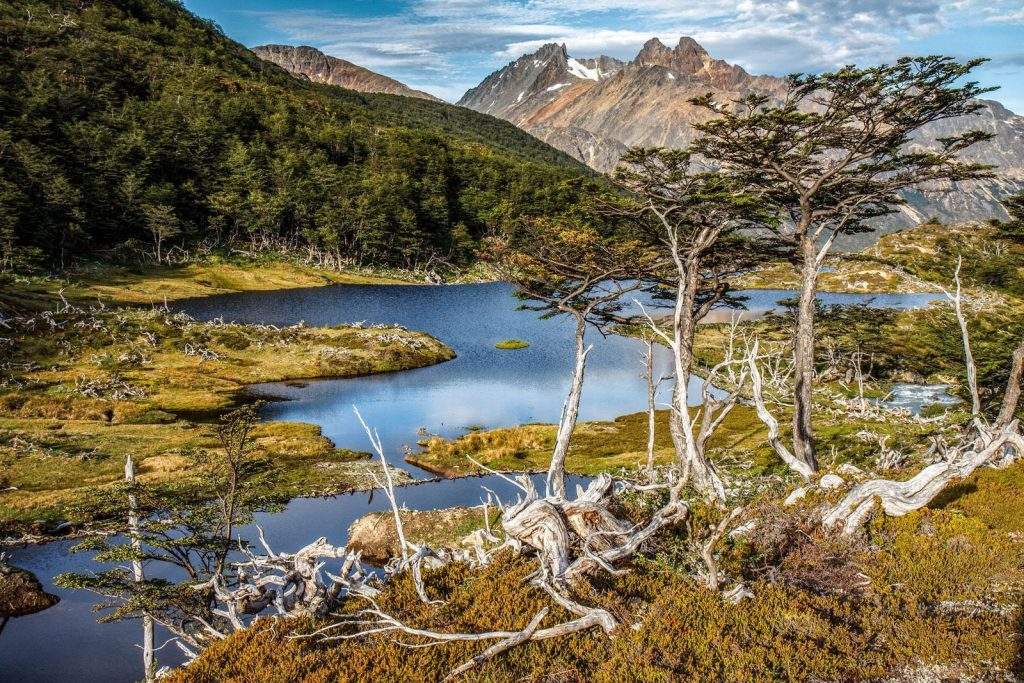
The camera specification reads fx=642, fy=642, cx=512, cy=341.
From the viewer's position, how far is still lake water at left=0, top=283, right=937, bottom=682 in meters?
22.2

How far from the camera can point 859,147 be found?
24.8 meters

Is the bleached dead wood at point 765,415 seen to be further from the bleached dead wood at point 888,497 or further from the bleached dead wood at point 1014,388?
the bleached dead wood at point 1014,388

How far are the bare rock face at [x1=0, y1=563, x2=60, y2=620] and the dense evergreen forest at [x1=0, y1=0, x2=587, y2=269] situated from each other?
82.4 m

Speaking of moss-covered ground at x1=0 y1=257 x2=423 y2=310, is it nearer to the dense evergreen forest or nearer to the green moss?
the dense evergreen forest

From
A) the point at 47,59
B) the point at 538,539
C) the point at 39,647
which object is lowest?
the point at 39,647

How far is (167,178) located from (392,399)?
390ft

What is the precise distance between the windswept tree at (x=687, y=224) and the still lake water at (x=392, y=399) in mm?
13124

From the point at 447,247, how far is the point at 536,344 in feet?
291

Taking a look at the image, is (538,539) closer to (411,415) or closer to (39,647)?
(39,647)

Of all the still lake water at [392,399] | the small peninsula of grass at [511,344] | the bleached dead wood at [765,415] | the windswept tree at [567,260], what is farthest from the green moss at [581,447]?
the small peninsula of grass at [511,344]

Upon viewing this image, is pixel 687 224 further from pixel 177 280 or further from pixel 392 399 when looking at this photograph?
pixel 177 280

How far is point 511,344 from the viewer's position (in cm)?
8331

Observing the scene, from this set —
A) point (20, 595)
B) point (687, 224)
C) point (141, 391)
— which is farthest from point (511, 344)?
point (20, 595)

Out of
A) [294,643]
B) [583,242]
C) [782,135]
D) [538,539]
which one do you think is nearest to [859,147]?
[782,135]
